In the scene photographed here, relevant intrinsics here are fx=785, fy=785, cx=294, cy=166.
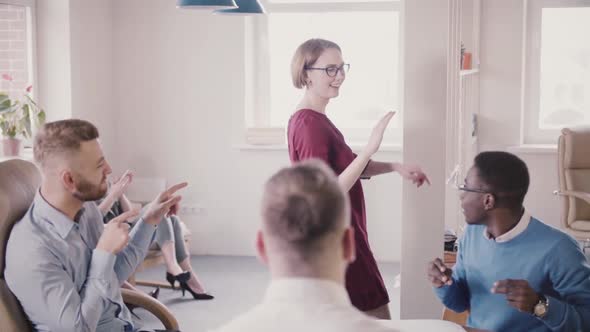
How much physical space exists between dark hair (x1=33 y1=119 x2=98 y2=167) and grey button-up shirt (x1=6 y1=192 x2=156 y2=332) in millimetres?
140

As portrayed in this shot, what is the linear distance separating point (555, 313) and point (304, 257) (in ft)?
3.55

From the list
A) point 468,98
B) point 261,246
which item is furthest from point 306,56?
point 468,98

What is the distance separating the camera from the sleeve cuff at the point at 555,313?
1.97m

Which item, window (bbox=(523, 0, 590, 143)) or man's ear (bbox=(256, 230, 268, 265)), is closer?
man's ear (bbox=(256, 230, 268, 265))

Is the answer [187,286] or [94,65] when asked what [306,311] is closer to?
[187,286]

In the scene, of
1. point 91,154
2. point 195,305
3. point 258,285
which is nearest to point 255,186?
point 258,285

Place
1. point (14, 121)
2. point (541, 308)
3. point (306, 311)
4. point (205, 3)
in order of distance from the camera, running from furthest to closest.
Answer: point (14, 121)
point (205, 3)
point (541, 308)
point (306, 311)

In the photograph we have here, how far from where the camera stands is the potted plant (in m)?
5.02

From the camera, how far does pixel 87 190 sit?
229cm

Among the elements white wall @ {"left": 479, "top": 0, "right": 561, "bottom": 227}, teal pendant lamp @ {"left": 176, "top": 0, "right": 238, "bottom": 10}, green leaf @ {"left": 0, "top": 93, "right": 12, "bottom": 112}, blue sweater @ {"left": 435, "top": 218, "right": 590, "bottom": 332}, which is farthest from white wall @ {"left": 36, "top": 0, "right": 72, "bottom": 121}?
blue sweater @ {"left": 435, "top": 218, "right": 590, "bottom": 332}

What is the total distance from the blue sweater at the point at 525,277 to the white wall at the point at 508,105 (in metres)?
3.93

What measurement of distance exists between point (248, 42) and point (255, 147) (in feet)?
2.79

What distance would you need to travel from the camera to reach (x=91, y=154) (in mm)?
2299

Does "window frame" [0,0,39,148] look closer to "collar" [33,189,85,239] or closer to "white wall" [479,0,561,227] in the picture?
"white wall" [479,0,561,227]
